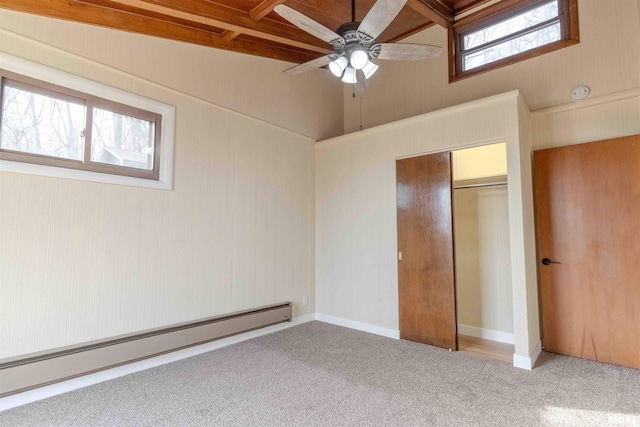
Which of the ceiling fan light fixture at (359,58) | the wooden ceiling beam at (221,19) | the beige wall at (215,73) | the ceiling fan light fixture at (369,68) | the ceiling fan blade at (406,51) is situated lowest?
the ceiling fan light fixture at (359,58)

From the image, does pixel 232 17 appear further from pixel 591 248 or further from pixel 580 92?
pixel 591 248

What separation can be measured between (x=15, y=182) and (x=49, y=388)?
1.57 meters

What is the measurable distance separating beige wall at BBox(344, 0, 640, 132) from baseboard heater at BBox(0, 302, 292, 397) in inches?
142

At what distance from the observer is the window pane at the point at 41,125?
243cm

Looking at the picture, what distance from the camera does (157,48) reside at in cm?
317

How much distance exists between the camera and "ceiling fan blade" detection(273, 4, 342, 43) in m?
2.14

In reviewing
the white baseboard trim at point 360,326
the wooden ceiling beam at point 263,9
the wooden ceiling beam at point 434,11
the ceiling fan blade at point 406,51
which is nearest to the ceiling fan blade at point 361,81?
the ceiling fan blade at point 406,51

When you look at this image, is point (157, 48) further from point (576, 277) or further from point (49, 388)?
point (576, 277)

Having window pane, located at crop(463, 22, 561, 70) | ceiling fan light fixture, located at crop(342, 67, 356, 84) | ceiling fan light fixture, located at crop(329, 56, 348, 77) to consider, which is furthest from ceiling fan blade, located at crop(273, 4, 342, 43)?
window pane, located at crop(463, 22, 561, 70)

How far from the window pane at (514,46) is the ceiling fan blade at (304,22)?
255cm

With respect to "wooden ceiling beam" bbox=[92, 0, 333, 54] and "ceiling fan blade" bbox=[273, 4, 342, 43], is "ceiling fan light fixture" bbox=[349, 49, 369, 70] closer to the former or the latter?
"ceiling fan blade" bbox=[273, 4, 342, 43]

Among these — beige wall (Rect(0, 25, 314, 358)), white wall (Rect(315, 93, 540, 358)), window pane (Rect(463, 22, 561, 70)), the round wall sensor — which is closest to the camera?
beige wall (Rect(0, 25, 314, 358))

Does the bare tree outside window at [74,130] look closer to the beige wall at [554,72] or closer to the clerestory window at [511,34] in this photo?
the beige wall at [554,72]

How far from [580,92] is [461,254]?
2140mm
